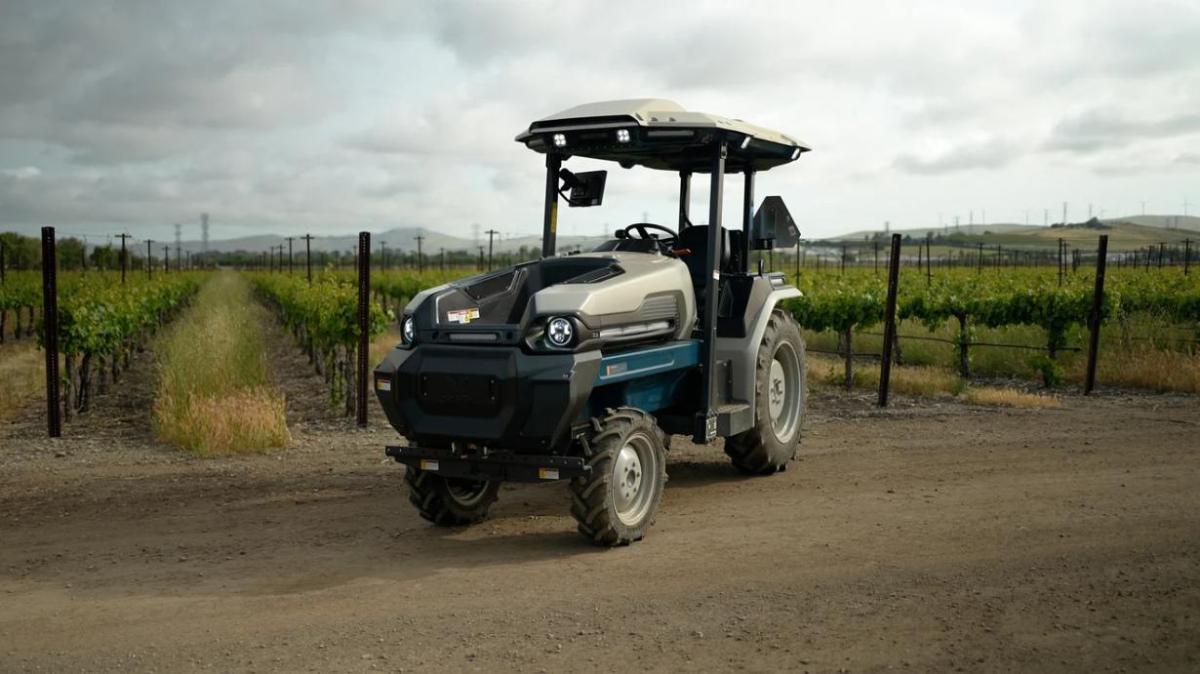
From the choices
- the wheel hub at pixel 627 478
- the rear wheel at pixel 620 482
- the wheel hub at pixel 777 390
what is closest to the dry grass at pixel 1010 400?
the wheel hub at pixel 777 390

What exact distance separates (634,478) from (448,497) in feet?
4.26

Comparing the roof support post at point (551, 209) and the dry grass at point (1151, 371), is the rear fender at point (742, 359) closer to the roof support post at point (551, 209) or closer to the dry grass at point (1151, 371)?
the roof support post at point (551, 209)

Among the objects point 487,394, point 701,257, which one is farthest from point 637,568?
point 701,257

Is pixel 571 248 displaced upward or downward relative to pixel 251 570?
upward

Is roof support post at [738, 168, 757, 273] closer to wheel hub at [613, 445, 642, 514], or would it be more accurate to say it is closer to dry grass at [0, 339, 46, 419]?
wheel hub at [613, 445, 642, 514]

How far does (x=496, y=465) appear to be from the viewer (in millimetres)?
6266

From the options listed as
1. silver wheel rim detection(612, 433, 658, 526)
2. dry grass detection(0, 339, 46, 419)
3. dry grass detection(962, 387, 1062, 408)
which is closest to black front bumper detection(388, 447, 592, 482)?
silver wheel rim detection(612, 433, 658, 526)

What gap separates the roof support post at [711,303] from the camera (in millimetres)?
7355

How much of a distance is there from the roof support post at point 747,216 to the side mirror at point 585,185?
1.55 metres

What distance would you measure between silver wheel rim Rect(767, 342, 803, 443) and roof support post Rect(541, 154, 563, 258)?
219cm

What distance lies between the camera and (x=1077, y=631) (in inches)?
192

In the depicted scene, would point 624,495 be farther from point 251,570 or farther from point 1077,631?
point 1077,631

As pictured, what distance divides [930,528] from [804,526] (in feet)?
2.68

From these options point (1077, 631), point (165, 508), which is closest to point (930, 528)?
point (1077, 631)
